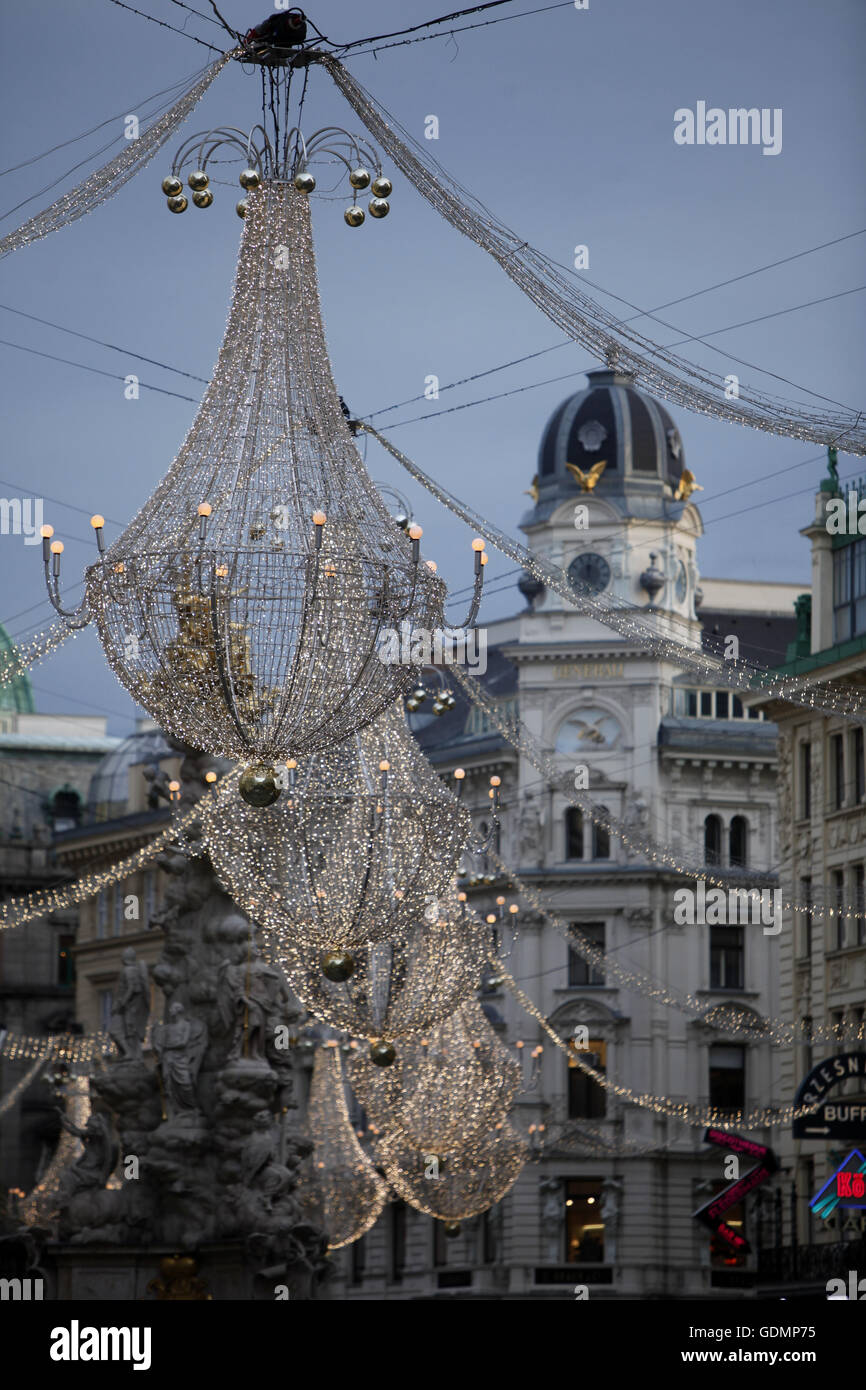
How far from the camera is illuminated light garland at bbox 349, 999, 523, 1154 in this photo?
29641mm

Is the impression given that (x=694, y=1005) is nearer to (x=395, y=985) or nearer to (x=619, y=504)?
(x=619, y=504)

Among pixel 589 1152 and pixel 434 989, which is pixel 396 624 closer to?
pixel 434 989

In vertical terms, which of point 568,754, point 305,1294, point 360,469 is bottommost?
point 305,1294

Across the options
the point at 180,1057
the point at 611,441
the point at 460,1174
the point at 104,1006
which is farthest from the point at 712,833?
the point at 180,1057

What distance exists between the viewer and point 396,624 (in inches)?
625

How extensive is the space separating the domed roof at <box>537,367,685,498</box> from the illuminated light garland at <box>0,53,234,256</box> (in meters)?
45.0

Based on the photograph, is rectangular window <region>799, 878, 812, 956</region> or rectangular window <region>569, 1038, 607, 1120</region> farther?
rectangular window <region>569, 1038, 607, 1120</region>

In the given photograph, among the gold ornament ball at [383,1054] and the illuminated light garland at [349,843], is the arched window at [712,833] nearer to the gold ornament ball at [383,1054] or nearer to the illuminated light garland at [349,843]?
the illuminated light garland at [349,843]

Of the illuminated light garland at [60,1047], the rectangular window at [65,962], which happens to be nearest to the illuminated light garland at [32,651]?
the illuminated light garland at [60,1047]

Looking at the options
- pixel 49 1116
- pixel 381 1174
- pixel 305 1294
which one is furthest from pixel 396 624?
pixel 49 1116

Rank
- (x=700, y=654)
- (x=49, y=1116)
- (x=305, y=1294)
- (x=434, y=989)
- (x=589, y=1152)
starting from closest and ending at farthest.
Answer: (x=700, y=654), (x=434, y=989), (x=305, y=1294), (x=589, y=1152), (x=49, y=1116)

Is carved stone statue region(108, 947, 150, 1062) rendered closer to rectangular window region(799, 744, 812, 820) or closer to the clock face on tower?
rectangular window region(799, 744, 812, 820)

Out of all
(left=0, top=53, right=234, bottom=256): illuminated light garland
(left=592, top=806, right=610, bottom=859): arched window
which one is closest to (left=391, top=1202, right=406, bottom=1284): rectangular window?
(left=592, top=806, right=610, bottom=859): arched window
